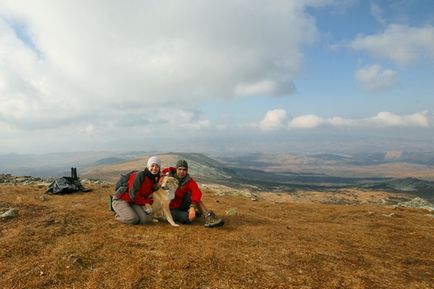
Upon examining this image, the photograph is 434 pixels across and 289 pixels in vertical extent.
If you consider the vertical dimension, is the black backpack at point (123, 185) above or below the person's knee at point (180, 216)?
above

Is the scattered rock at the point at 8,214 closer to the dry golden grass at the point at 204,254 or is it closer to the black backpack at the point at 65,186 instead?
the dry golden grass at the point at 204,254

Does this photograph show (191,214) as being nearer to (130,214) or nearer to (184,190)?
(184,190)

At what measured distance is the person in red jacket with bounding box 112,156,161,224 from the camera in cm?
1159

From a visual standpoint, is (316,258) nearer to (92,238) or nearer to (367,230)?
(367,230)

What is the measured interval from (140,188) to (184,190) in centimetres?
160

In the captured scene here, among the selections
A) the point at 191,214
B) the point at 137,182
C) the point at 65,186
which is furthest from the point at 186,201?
the point at 65,186

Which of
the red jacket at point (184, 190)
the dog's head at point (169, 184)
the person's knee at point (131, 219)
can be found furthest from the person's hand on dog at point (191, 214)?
the person's knee at point (131, 219)

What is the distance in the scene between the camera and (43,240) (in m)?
9.52

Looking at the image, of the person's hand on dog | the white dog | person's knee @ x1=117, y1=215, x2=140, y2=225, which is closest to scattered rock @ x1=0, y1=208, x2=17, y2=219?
person's knee @ x1=117, y1=215, x2=140, y2=225

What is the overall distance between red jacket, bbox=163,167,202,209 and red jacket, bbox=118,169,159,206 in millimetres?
633

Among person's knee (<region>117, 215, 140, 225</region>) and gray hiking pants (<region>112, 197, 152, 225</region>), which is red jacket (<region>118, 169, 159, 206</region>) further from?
person's knee (<region>117, 215, 140, 225</region>)

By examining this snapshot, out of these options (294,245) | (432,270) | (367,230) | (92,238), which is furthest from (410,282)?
(92,238)

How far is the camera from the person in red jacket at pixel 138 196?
11.6 metres

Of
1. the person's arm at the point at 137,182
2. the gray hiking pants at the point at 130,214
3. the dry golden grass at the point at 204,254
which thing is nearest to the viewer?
the dry golden grass at the point at 204,254
